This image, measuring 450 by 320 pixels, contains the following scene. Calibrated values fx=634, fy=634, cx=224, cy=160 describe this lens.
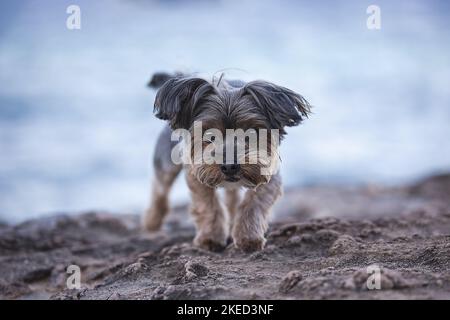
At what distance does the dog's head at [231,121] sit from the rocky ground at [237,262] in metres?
0.77

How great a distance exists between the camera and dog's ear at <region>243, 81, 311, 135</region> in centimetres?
581

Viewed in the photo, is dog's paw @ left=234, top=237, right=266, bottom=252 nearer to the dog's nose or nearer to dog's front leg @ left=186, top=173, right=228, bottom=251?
dog's front leg @ left=186, top=173, right=228, bottom=251

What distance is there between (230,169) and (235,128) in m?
0.40

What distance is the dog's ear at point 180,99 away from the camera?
19.3 ft

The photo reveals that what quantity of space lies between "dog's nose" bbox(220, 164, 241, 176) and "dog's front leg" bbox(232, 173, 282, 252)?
0.71 m

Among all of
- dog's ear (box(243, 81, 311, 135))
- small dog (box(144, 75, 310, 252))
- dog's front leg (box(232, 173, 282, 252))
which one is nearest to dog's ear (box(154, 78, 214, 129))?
small dog (box(144, 75, 310, 252))

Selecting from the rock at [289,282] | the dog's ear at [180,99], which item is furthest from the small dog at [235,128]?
the rock at [289,282]

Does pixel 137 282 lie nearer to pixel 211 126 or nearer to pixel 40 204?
pixel 211 126

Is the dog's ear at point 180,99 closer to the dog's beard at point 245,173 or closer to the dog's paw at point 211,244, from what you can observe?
the dog's beard at point 245,173

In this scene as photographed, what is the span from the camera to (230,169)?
551 centimetres

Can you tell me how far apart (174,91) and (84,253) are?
274 cm

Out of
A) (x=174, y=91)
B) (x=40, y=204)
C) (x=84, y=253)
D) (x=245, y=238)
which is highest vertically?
(x=174, y=91)

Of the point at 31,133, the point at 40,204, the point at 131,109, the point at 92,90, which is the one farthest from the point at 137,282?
the point at 92,90
